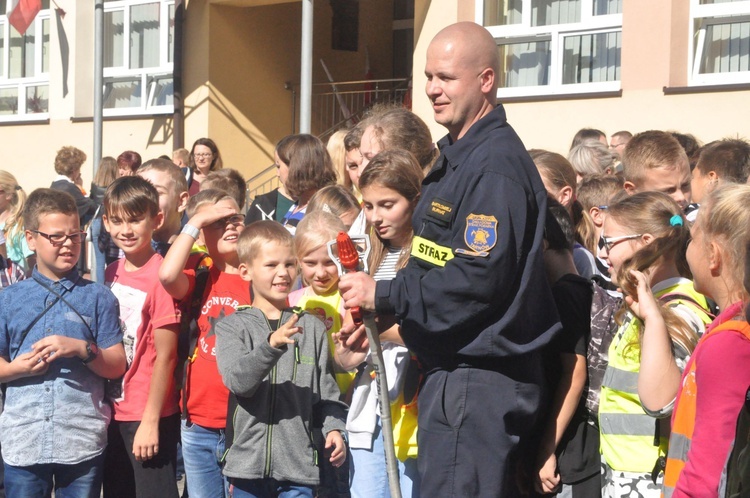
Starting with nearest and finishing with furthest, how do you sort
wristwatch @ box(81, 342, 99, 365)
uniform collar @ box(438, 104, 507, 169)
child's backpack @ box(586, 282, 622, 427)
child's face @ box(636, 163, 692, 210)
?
uniform collar @ box(438, 104, 507, 169), child's backpack @ box(586, 282, 622, 427), wristwatch @ box(81, 342, 99, 365), child's face @ box(636, 163, 692, 210)

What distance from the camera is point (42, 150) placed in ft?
54.3

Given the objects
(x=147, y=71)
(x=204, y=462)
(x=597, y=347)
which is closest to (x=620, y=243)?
(x=597, y=347)

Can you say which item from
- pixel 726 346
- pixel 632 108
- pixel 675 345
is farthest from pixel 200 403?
pixel 632 108

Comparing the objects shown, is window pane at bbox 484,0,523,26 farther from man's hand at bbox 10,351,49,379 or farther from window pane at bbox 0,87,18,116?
window pane at bbox 0,87,18,116

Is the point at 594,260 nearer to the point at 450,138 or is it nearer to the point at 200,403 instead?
the point at 450,138

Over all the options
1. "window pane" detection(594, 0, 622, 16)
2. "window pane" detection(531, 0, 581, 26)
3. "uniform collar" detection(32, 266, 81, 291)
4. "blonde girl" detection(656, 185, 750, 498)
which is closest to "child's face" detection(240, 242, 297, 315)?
Result: "uniform collar" detection(32, 266, 81, 291)

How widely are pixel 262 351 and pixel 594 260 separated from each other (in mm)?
1691

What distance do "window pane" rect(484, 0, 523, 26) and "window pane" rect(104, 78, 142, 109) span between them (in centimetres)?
681

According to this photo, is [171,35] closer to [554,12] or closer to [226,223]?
[554,12]

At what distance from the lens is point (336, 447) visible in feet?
13.7

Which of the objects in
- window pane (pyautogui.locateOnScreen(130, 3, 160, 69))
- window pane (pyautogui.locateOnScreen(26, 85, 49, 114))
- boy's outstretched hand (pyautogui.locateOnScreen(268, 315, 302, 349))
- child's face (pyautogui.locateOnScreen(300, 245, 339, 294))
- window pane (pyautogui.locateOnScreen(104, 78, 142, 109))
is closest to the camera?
boy's outstretched hand (pyautogui.locateOnScreen(268, 315, 302, 349))

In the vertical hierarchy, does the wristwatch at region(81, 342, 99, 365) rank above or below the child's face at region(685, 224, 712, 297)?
below

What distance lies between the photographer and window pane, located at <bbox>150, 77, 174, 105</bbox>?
49.9 feet

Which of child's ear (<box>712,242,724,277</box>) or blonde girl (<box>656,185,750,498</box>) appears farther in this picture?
child's ear (<box>712,242,724,277</box>)
